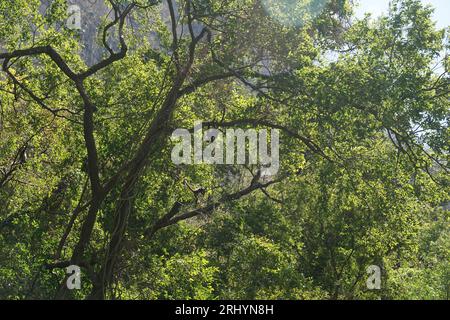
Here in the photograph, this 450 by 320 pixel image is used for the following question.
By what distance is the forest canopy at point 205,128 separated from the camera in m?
9.48

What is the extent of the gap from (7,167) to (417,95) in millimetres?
8638

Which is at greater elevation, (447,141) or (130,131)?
(130,131)

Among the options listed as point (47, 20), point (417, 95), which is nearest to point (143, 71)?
point (47, 20)

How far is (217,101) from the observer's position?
10.9 m

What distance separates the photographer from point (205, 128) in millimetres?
10930

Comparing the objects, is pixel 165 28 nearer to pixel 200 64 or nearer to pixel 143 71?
pixel 143 71
